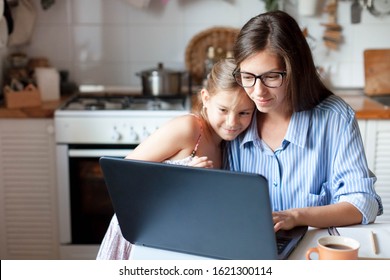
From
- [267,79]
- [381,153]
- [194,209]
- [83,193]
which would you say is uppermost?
[267,79]

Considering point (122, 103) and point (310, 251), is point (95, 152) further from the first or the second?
point (310, 251)

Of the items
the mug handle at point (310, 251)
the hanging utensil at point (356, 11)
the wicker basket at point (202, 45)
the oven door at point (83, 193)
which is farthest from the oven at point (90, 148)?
the mug handle at point (310, 251)

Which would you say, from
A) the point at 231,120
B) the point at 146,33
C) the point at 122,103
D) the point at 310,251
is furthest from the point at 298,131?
the point at 146,33

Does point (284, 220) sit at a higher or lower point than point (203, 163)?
lower

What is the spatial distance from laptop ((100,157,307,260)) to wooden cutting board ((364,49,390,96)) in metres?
1.83

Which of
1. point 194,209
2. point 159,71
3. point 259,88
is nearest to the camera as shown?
point 194,209

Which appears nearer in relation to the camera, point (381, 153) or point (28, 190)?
point (381, 153)

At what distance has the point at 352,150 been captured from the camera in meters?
1.56

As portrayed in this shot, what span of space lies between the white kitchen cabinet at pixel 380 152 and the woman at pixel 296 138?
1.08 meters

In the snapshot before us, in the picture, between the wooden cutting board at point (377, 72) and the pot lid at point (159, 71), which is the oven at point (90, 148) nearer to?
the pot lid at point (159, 71)

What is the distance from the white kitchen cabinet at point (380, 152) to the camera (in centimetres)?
265

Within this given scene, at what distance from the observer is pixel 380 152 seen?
106 inches

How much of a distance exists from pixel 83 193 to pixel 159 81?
2.06ft
